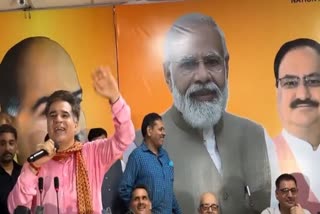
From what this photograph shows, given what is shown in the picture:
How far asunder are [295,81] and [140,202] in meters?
1.68

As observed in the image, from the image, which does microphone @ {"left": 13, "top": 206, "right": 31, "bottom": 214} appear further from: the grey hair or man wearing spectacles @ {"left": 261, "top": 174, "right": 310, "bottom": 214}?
the grey hair

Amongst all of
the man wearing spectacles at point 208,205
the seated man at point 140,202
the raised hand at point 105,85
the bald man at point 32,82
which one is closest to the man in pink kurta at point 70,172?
the raised hand at point 105,85

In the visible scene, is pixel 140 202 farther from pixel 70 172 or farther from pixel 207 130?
pixel 207 130

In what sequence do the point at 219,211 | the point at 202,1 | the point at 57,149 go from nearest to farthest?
1. the point at 57,149
2. the point at 219,211
3. the point at 202,1

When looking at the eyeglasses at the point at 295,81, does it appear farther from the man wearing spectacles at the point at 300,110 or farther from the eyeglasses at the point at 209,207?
the eyeglasses at the point at 209,207

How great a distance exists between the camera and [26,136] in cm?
439

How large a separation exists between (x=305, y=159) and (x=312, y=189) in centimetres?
23

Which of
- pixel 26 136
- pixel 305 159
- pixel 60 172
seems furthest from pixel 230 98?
pixel 60 172

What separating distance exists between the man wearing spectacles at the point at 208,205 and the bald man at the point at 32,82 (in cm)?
109

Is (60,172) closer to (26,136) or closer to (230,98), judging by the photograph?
(26,136)

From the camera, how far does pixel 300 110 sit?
4496 mm

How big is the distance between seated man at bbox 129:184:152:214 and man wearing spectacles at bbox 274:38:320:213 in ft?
4.23

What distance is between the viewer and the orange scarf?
2.94 m

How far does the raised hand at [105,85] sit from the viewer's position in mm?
2875
